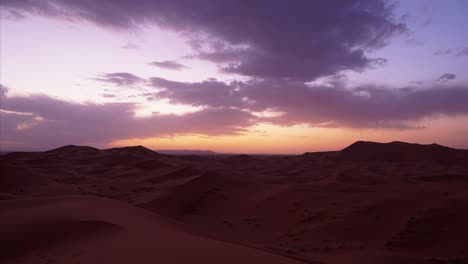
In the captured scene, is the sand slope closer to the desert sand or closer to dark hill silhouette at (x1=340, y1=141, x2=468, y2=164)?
the desert sand

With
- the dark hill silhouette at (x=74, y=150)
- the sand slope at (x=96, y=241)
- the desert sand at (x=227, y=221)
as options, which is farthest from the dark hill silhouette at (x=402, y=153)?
the sand slope at (x=96, y=241)

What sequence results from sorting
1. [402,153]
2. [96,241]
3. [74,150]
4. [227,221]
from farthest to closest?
[74,150] → [402,153] → [227,221] → [96,241]

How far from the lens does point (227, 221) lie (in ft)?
33.9

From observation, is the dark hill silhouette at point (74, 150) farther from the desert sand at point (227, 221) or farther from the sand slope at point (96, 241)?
the sand slope at point (96, 241)

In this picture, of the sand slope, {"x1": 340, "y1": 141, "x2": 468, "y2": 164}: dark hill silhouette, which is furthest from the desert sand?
Answer: {"x1": 340, "y1": 141, "x2": 468, "y2": 164}: dark hill silhouette

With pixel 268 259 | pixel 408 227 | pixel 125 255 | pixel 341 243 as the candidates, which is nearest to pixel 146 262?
pixel 125 255

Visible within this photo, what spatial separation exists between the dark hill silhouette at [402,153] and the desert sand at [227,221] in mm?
12684

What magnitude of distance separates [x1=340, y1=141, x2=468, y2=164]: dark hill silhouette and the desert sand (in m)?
12.7

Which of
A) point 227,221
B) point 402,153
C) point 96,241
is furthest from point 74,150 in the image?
point 96,241

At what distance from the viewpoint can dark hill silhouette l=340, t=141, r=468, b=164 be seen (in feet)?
93.5

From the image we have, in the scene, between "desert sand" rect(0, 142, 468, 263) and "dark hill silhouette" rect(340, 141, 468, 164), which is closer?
"desert sand" rect(0, 142, 468, 263)

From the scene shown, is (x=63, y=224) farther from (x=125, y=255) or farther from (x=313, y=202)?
(x=313, y=202)

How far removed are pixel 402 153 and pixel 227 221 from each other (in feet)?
79.8

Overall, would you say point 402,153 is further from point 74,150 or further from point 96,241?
point 74,150
